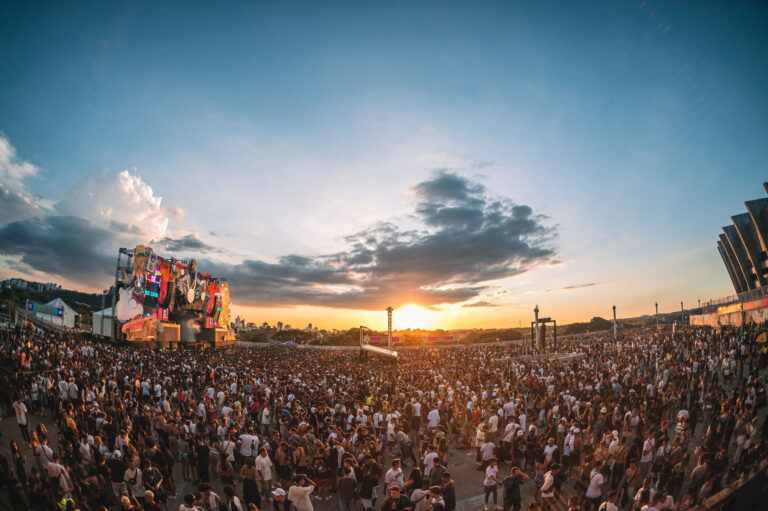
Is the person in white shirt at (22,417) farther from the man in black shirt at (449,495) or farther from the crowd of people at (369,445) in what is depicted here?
the man in black shirt at (449,495)

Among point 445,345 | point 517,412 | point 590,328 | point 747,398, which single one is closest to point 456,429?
point 517,412

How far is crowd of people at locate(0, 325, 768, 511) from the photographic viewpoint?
23.7 feet

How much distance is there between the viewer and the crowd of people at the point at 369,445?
7211 mm

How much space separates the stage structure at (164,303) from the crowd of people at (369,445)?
1962 cm

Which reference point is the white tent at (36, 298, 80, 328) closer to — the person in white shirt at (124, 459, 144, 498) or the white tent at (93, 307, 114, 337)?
the white tent at (93, 307, 114, 337)

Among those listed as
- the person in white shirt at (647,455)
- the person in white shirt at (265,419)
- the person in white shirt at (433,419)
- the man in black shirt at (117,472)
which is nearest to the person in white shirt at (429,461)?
the person in white shirt at (433,419)

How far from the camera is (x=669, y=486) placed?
777 cm

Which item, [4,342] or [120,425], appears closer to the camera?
[120,425]

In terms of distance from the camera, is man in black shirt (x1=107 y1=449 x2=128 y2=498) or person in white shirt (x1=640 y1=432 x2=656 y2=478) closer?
man in black shirt (x1=107 y1=449 x2=128 y2=498)

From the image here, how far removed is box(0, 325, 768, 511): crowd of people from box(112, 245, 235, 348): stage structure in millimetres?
19621

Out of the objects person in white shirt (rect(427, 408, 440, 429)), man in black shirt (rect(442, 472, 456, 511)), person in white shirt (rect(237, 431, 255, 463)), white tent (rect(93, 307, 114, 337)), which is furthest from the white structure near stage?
man in black shirt (rect(442, 472, 456, 511))

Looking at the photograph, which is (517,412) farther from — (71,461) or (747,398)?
(71,461)

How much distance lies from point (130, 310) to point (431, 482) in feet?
137

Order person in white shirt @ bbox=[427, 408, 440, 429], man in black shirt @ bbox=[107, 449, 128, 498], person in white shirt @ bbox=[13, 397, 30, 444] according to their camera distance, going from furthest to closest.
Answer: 1. person in white shirt @ bbox=[427, 408, 440, 429]
2. person in white shirt @ bbox=[13, 397, 30, 444]
3. man in black shirt @ bbox=[107, 449, 128, 498]
